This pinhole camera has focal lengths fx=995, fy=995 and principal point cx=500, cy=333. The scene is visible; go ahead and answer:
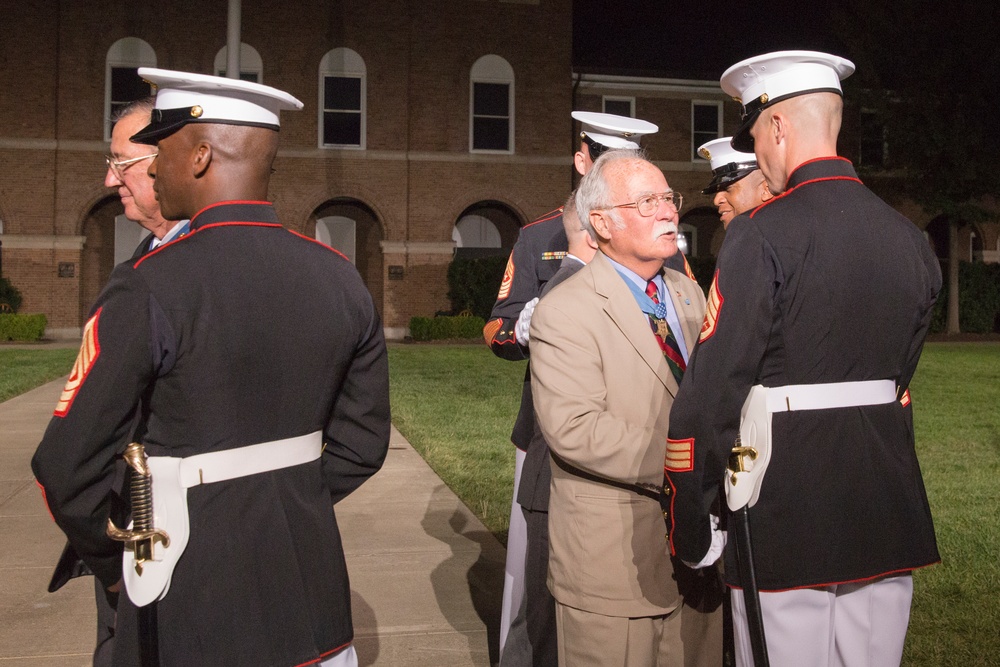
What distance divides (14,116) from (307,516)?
86.2 ft

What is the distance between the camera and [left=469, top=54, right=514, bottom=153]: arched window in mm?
27188

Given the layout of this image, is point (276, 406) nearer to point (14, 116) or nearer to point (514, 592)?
point (514, 592)

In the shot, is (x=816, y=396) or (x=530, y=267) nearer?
(x=816, y=396)

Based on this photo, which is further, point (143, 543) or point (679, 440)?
point (679, 440)

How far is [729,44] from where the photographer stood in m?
31.5

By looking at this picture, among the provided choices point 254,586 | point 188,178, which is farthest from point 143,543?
point 188,178

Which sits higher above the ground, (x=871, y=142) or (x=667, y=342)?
(x=871, y=142)

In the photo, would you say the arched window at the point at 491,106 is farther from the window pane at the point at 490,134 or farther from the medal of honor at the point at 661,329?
the medal of honor at the point at 661,329

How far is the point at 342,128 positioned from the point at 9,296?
31.1 ft

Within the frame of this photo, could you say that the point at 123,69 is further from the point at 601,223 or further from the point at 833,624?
the point at 833,624

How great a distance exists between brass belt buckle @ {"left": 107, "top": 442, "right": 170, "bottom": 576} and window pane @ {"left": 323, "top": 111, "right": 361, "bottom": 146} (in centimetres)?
2528

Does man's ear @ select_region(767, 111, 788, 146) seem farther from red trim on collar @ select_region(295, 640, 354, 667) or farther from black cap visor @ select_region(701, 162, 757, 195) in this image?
Result: red trim on collar @ select_region(295, 640, 354, 667)

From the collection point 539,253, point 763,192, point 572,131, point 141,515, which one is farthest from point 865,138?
point 141,515

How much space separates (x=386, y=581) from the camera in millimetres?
5379
